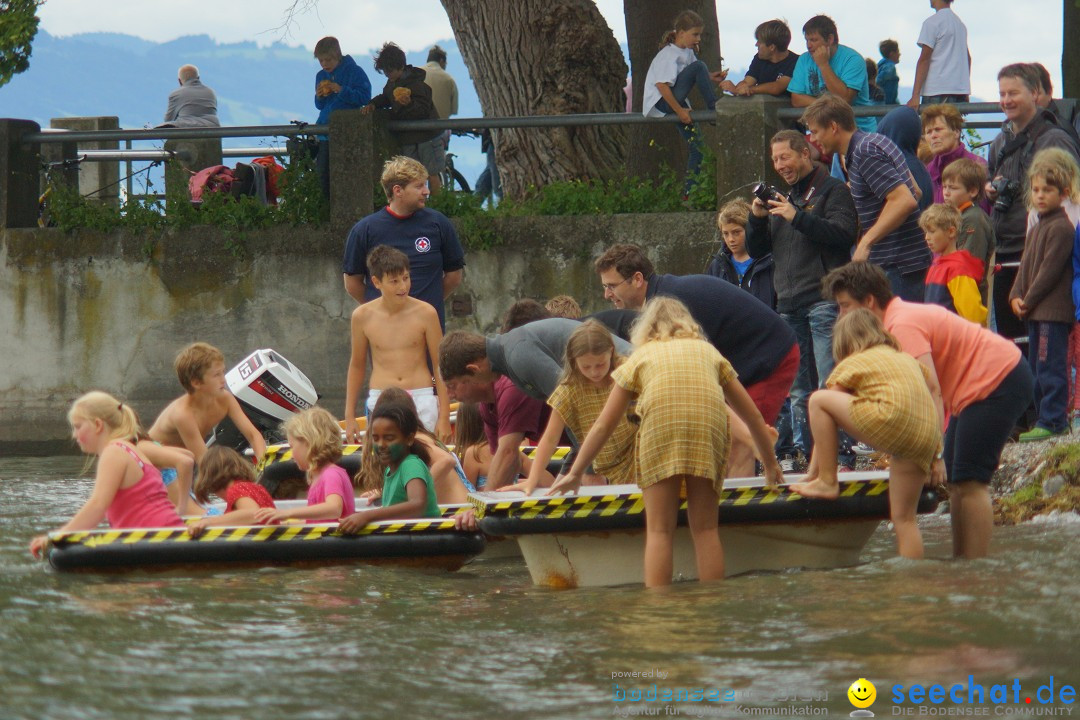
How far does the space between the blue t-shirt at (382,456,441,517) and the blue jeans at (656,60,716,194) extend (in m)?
5.69

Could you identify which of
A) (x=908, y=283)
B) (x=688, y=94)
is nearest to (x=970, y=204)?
(x=908, y=283)

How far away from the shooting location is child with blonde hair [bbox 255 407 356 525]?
27.6ft

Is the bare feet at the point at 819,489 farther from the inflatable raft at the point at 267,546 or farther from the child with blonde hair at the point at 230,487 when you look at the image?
the child with blonde hair at the point at 230,487

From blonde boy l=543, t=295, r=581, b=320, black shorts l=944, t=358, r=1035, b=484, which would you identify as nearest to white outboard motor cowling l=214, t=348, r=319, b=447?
blonde boy l=543, t=295, r=581, b=320

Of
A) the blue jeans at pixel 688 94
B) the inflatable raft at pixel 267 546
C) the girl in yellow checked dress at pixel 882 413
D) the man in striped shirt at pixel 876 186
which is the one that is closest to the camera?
the girl in yellow checked dress at pixel 882 413

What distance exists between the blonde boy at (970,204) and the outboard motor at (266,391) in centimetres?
450

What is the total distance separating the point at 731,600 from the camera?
6.71 meters

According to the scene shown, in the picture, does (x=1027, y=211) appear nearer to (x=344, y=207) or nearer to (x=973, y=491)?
(x=973, y=491)

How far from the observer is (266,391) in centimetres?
1102

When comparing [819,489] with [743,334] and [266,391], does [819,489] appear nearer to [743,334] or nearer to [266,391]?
[743,334]

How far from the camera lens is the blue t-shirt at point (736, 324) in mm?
8250

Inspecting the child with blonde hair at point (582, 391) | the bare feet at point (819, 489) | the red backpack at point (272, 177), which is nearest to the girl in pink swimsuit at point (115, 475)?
the child with blonde hair at point (582, 391)

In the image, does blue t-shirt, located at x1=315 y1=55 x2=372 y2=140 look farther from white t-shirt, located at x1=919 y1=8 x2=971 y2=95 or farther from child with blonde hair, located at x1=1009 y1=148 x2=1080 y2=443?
child with blonde hair, located at x1=1009 y1=148 x2=1080 y2=443

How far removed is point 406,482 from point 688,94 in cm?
623
